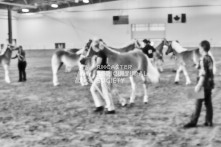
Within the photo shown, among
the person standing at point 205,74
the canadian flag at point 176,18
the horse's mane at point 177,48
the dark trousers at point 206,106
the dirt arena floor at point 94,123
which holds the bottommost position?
the dirt arena floor at point 94,123

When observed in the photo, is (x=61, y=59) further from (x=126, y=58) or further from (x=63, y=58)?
(x=126, y=58)

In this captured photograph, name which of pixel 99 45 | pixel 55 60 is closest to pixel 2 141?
pixel 99 45

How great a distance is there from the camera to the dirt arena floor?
491cm

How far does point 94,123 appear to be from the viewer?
19.8 feet

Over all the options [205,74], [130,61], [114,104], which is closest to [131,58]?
[130,61]

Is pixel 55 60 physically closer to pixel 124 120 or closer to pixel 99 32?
pixel 124 120

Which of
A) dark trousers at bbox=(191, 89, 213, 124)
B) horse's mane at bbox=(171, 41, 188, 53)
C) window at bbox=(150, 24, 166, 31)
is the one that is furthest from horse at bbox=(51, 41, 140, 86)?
window at bbox=(150, 24, 166, 31)

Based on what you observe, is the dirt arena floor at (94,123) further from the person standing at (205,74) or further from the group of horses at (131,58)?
the group of horses at (131,58)

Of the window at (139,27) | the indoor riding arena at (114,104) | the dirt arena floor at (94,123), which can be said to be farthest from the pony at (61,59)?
the window at (139,27)

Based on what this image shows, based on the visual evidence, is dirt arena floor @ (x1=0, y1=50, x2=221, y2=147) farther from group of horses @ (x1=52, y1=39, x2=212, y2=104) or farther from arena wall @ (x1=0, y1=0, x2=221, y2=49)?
arena wall @ (x1=0, y1=0, x2=221, y2=49)

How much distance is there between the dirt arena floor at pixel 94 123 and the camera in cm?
491

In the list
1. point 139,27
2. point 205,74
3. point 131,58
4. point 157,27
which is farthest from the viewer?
point 139,27

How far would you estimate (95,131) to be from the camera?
5.48 metres

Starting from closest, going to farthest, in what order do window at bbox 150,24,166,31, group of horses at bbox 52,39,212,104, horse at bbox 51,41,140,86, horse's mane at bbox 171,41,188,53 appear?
1. group of horses at bbox 52,39,212,104
2. horse at bbox 51,41,140,86
3. horse's mane at bbox 171,41,188,53
4. window at bbox 150,24,166,31
